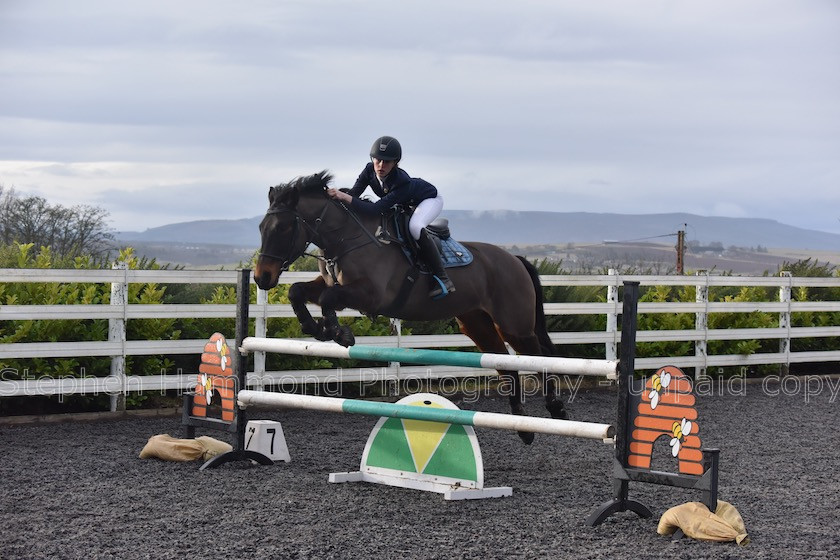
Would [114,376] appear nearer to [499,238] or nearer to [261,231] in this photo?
[261,231]

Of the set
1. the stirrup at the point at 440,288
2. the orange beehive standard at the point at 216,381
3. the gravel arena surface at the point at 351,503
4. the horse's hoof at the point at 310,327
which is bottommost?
the gravel arena surface at the point at 351,503

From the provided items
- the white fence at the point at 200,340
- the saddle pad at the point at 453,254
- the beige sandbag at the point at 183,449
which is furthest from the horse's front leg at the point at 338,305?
the white fence at the point at 200,340

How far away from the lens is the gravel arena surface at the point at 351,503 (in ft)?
13.6

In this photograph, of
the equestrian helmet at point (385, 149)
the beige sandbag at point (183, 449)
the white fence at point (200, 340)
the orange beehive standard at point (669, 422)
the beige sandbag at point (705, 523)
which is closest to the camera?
the beige sandbag at point (705, 523)

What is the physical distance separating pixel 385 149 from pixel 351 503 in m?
2.08

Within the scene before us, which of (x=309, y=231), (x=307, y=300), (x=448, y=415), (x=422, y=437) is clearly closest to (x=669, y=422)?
(x=448, y=415)

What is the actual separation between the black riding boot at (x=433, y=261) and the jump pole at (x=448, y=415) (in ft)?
3.13

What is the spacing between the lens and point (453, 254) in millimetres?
6297

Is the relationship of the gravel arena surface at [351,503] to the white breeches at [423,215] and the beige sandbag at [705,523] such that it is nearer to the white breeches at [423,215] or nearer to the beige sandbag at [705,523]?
the beige sandbag at [705,523]

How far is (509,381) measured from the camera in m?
6.63

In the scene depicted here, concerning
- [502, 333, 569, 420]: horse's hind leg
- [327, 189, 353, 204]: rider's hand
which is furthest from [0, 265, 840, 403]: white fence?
[327, 189, 353, 204]: rider's hand

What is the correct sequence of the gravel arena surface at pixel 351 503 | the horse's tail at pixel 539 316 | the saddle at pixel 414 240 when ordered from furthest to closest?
1. the horse's tail at pixel 539 316
2. the saddle at pixel 414 240
3. the gravel arena surface at pixel 351 503

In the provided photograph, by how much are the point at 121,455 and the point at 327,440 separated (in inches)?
58.7

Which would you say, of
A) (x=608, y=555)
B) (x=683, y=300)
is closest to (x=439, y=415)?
(x=608, y=555)
